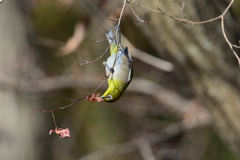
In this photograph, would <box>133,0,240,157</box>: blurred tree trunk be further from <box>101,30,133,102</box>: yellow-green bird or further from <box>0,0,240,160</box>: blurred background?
<box>101,30,133,102</box>: yellow-green bird

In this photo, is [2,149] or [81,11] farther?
[81,11]

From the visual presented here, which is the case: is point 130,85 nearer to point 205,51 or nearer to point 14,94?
point 14,94

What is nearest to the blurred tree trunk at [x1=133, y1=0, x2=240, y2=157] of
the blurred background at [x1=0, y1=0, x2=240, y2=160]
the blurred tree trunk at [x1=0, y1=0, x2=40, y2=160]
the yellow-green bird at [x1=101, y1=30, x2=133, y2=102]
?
the blurred background at [x1=0, y1=0, x2=240, y2=160]

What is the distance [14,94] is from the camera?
3.16 meters

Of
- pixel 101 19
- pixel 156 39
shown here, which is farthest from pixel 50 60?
pixel 156 39

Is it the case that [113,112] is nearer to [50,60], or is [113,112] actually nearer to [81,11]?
[50,60]

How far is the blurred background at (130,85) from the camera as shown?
171cm

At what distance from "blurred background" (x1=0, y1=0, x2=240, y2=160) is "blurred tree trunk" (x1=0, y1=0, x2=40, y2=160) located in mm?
11

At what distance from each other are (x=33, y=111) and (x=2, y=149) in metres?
0.55

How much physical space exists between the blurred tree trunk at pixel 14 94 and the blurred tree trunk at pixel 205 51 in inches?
73.1

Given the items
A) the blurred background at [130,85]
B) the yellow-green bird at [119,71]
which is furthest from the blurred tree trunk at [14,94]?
the yellow-green bird at [119,71]

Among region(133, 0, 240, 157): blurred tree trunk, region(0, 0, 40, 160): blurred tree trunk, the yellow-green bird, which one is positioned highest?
region(0, 0, 40, 160): blurred tree trunk

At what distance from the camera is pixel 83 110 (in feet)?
16.7

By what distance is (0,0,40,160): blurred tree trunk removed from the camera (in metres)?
3.06
